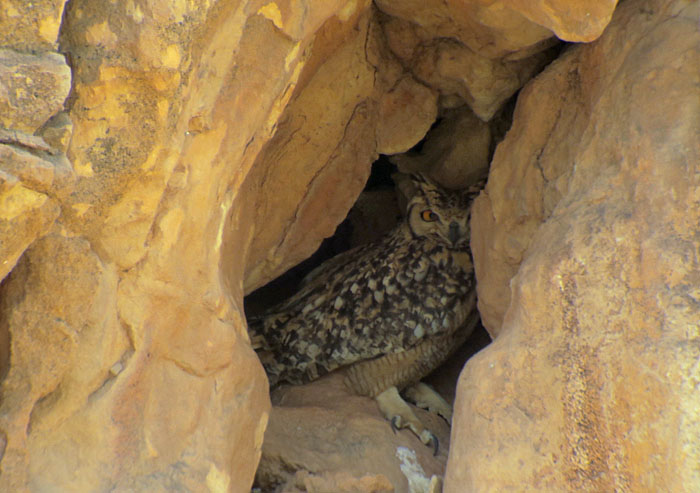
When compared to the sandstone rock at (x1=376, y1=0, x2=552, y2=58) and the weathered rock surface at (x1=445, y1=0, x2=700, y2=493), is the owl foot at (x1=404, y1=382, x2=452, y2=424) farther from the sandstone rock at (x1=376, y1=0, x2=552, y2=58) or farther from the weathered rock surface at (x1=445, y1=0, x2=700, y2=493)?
the sandstone rock at (x1=376, y1=0, x2=552, y2=58)

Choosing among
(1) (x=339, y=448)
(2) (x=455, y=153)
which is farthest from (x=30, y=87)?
(2) (x=455, y=153)

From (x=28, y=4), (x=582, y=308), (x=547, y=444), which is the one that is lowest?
(x=547, y=444)

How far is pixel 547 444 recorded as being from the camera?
55.0 inches

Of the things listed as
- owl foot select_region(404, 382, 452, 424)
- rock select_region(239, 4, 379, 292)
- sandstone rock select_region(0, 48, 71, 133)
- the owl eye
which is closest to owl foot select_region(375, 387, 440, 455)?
owl foot select_region(404, 382, 452, 424)

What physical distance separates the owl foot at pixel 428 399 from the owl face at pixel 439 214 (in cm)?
64

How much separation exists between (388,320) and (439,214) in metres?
0.59

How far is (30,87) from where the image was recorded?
1.04m

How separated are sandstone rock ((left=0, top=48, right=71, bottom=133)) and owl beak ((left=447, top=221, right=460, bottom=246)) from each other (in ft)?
7.02

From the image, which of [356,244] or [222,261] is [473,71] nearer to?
[222,261]

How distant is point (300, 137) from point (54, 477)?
145 centimetres

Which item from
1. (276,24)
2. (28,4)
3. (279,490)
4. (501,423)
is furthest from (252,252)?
(28,4)

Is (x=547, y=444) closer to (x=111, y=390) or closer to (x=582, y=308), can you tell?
(x=582, y=308)

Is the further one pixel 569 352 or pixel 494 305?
pixel 494 305

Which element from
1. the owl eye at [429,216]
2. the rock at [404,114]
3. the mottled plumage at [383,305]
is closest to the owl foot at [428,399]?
the mottled plumage at [383,305]
